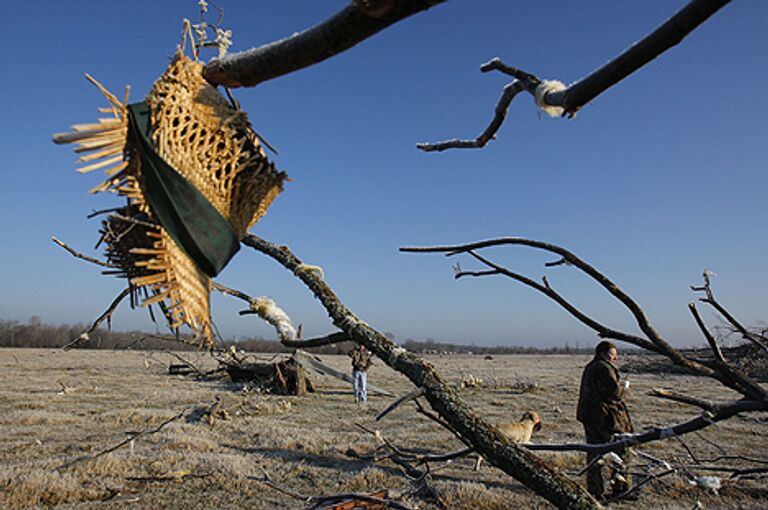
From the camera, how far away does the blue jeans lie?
1362 cm

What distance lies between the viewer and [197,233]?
111 cm

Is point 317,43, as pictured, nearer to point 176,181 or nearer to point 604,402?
point 176,181

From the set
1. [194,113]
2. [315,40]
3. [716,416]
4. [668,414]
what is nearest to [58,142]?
[194,113]

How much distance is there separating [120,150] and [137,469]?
7.09 meters

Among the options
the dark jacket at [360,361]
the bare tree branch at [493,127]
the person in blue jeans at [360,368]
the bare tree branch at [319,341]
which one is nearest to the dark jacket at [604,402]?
the bare tree branch at [319,341]

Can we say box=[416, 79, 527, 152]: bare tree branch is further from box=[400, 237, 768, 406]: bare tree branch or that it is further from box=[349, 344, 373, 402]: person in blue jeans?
box=[349, 344, 373, 402]: person in blue jeans

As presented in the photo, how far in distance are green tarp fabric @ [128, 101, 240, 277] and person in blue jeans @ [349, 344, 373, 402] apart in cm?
1193

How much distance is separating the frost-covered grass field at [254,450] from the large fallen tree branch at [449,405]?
3.32 feet

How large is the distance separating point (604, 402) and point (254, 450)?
18.6ft

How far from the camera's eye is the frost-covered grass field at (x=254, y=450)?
5.78 metres

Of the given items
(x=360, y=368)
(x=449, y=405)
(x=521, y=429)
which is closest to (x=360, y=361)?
(x=360, y=368)

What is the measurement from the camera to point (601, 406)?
5.91m

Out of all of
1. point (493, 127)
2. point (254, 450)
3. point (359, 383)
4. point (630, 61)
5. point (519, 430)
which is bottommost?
point (254, 450)

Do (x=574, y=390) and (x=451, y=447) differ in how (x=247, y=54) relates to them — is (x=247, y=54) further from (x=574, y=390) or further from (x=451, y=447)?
(x=574, y=390)
